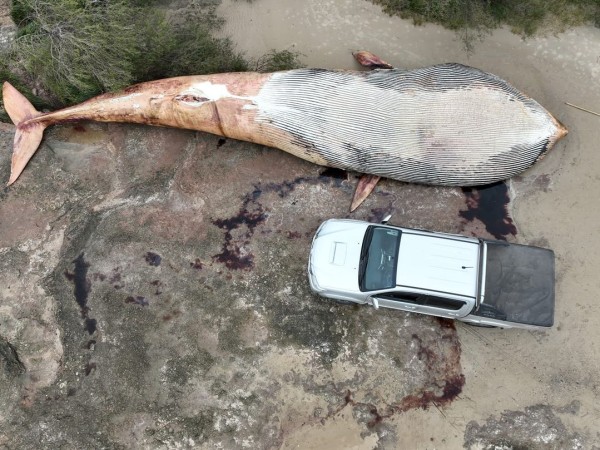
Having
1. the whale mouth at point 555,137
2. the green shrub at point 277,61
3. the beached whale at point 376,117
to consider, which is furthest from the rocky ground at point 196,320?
the green shrub at point 277,61

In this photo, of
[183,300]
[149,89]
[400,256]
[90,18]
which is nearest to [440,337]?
Result: [400,256]

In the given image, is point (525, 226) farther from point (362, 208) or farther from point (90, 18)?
point (90, 18)

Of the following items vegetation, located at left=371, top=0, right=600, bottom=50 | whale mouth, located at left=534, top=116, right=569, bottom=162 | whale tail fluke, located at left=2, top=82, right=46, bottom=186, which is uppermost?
vegetation, located at left=371, top=0, right=600, bottom=50

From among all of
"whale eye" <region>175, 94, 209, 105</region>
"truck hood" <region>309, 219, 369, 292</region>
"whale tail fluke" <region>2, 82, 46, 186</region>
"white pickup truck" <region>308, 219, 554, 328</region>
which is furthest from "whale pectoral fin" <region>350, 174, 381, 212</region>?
"whale tail fluke" <region>2, 82, 46, 186</region>

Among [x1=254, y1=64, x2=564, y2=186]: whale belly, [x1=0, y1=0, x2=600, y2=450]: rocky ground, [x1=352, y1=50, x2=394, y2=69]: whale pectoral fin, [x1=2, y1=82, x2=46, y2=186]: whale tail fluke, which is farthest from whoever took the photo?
[x1=352, y1=50, x2=394, y2=69]: whale pectoral fin

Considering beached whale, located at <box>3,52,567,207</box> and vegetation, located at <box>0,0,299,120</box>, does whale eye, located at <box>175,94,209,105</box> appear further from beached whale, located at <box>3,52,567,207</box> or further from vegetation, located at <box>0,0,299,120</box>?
vegetation, located at <box>0,0,299,120</box>

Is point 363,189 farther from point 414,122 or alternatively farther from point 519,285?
point 519,285

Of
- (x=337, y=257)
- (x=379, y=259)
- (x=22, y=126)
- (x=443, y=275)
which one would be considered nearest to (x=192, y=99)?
(x=22, y=126)
